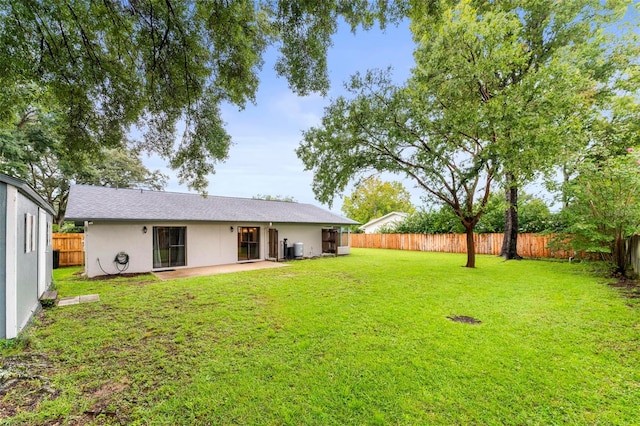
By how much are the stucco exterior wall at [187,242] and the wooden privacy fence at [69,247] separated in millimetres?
3917

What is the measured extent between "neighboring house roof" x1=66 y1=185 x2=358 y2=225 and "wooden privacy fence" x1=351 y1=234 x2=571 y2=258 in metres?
6.08

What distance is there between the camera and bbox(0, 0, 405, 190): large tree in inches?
161

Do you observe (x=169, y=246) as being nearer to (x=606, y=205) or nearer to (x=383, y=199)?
(x=606, y=205)

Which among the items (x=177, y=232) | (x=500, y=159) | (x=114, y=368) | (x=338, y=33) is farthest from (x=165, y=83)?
(x=500, y=159)

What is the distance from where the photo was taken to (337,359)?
331cm

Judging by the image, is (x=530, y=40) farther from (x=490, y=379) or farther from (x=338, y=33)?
(x=490, y=379)

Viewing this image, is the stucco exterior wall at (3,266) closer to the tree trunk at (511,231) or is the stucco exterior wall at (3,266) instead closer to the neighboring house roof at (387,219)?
the tree trunk at (511,231)

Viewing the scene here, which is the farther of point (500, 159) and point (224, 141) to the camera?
point (500, 159)

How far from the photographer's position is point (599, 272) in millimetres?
8844

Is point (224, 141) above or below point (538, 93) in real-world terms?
below

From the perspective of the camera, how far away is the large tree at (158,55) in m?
4.09

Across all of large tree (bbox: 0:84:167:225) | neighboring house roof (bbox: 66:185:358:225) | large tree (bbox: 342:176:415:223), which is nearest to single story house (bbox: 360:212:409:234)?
large tree (bbox: 342:176:415:223)

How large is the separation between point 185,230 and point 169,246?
0.83m

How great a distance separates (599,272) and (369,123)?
8900 millimetres
